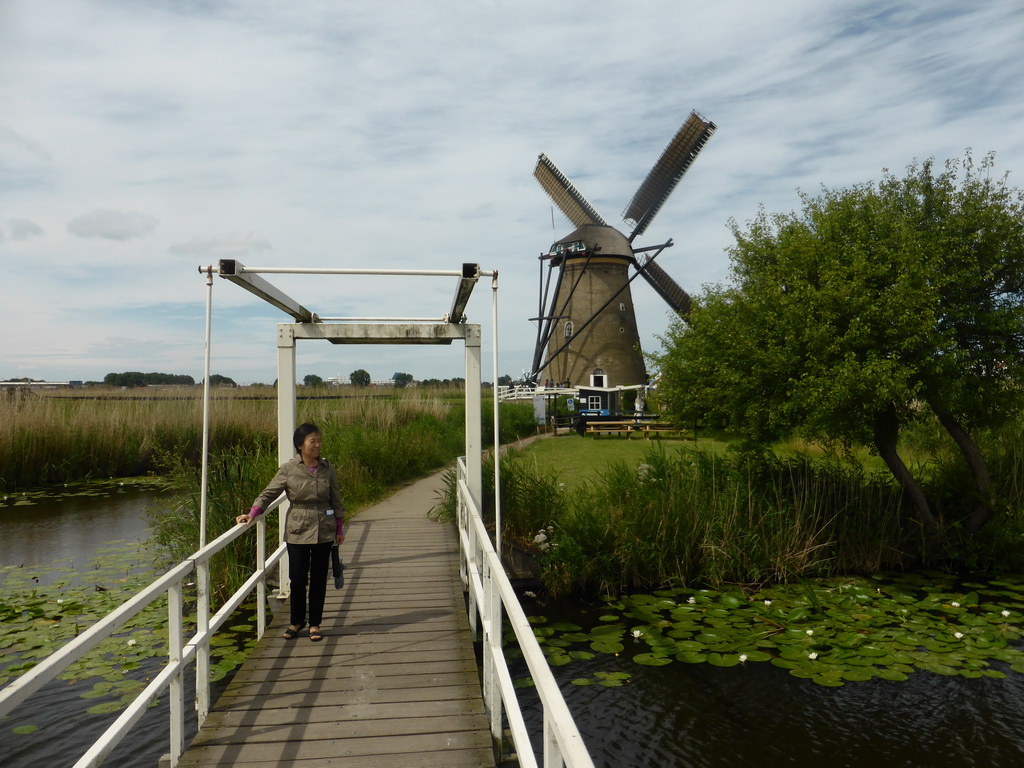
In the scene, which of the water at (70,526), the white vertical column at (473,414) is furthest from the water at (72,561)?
the white vertical column at (473,414)

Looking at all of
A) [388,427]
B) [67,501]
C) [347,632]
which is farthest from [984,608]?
[67,501]

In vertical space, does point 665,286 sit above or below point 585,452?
above

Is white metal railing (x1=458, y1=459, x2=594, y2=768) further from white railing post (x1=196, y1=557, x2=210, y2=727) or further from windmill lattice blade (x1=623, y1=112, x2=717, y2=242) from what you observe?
windmill lattice blade (x1=623, y1=112, x2=717, y2=242)

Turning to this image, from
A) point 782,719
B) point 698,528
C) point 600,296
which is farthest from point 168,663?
point 600,296

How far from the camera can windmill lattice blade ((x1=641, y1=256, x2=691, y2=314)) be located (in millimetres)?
33719

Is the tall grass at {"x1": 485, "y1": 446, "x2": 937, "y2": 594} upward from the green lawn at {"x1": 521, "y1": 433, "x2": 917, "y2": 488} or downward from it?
downward

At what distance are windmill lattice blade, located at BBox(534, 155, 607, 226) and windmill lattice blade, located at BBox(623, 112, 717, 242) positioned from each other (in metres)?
1.65

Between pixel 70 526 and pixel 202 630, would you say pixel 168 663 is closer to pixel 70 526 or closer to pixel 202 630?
pixel 202 630

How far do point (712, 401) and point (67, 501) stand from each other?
1180cm

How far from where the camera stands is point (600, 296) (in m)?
31.1

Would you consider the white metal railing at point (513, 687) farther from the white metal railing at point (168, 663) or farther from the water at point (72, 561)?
the water at point (72, 561)

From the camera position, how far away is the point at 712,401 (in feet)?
37.0

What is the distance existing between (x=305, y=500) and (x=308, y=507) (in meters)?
0.07

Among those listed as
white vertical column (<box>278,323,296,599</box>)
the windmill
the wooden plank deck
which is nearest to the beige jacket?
the wooden plank deck
